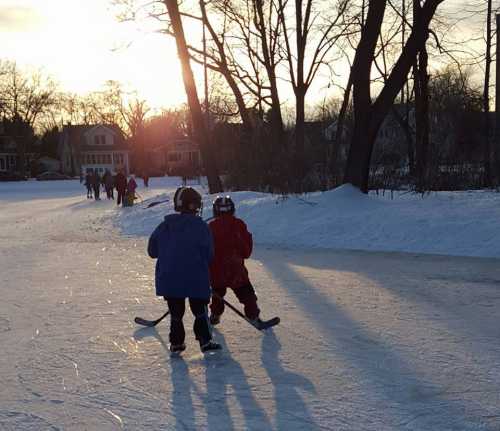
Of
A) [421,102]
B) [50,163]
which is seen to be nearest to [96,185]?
[421,102]

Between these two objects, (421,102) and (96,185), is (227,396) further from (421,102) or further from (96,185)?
(96,185)

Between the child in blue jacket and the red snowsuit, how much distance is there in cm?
56

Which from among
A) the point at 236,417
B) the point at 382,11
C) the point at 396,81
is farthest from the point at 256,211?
the point at 236,417

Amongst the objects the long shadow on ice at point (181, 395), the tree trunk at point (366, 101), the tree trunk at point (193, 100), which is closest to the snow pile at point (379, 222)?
the tree trunk at point (366, 101)

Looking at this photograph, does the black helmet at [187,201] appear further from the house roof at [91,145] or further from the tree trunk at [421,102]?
the house roof at [91,145]

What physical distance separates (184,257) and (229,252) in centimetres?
76

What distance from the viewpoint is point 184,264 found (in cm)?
469

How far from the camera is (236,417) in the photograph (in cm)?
343

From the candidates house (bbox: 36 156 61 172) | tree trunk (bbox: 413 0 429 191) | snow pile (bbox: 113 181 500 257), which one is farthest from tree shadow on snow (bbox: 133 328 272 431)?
house (bbox: 36 156 61 172)

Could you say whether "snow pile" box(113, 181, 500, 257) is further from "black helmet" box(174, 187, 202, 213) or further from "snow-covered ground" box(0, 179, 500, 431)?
"black helmet" box(174, 187, 202, 213)

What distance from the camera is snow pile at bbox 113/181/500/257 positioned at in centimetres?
1038

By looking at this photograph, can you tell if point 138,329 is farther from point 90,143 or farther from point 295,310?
point 90,143

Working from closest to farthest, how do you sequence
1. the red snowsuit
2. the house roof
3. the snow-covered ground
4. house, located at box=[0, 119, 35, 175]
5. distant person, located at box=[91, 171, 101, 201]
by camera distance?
1. the snow-covered ground
2. the red snowsuit
3. distant person, located at box=[91, 171, 101, 201]
4. house, located at box=[0, 119, 35, 175]
5. the house roof

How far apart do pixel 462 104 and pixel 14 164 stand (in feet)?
212
